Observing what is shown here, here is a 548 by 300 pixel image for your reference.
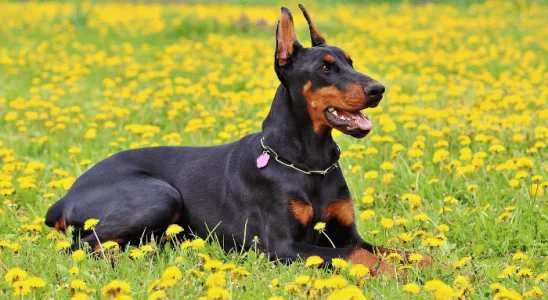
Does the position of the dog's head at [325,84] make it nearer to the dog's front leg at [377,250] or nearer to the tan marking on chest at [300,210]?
the tan marking on chest at [300,210]

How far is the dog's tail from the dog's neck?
1462mm

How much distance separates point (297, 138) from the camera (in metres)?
4.27

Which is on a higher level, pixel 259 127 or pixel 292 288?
pixel 292 288

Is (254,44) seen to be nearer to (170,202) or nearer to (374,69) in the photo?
(374,69)

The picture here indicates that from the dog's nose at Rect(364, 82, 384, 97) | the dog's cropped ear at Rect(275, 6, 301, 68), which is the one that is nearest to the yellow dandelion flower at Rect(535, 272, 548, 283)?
the dog's nose at Rect(364, 82, 384, 97)

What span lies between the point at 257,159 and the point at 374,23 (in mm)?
11432

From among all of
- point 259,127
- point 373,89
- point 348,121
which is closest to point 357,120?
point 348,121

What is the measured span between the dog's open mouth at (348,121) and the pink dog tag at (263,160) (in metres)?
0.45

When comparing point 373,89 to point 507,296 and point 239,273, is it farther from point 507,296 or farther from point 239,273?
point 507,296

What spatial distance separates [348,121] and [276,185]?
55 cm

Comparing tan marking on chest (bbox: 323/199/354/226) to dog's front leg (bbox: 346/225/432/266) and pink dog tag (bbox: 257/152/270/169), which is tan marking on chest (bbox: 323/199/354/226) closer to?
dog's front leg (bbox: 346/225/432/266)

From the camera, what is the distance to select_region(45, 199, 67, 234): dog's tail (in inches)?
188

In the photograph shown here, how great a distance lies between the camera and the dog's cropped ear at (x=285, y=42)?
4223mm

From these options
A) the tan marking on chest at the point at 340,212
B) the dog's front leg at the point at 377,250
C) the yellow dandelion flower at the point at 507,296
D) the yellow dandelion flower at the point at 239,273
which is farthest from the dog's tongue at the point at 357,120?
the yellow dandelion flower at the point at 507,296
